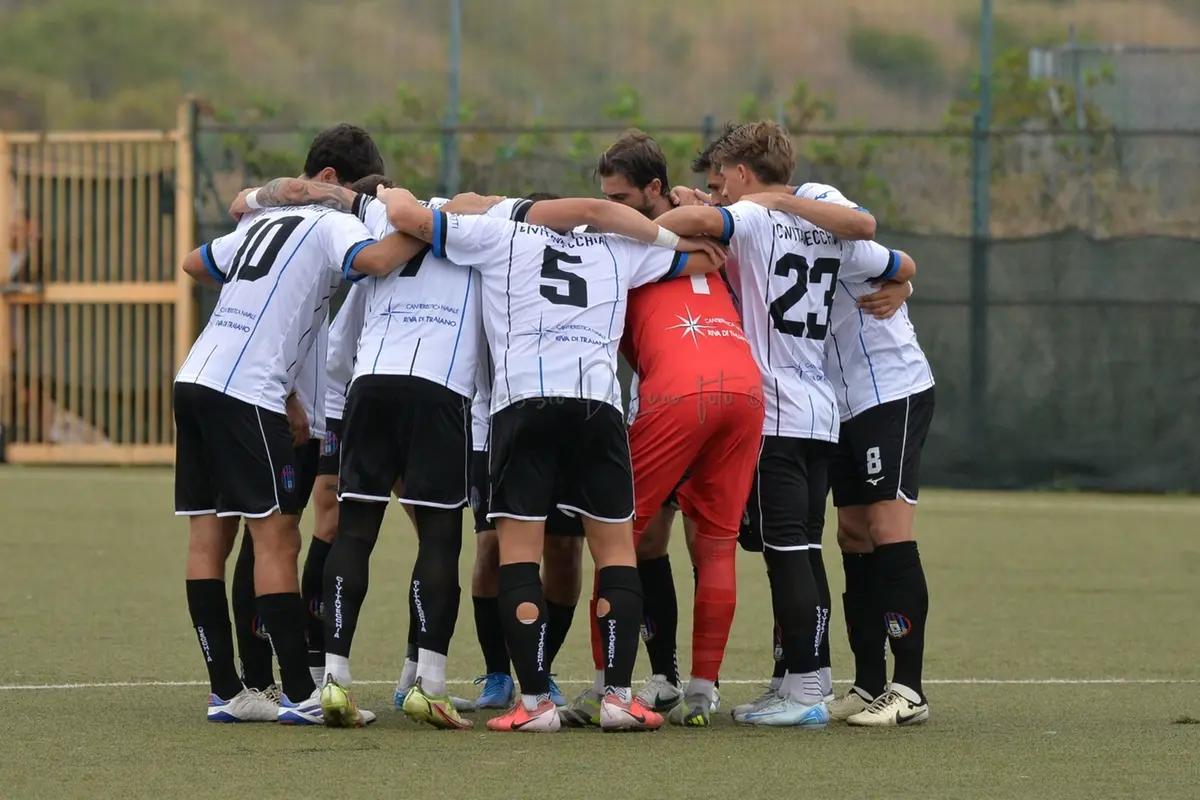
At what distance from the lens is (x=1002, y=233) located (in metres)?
16.8

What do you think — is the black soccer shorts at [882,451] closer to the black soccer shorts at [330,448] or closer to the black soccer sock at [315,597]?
the black soccer shorts at [330,448]

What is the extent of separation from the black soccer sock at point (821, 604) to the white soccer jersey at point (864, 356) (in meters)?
0.50

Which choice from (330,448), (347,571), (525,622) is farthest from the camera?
(330,448)

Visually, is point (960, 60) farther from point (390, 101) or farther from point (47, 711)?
point (47, 711)

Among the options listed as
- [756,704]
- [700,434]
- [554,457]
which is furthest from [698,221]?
[756,704]

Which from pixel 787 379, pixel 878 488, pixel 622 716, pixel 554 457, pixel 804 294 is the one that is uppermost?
pixel 804 294

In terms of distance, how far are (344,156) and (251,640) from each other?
5.48 feet

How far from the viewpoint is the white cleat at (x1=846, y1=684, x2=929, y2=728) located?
5859 millimetres

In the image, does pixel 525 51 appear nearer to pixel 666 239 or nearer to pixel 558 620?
pixel 558 620

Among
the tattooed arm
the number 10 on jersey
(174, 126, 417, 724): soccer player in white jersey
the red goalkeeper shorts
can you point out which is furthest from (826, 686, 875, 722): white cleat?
the tattooed arm

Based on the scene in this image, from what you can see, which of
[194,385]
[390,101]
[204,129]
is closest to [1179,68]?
[204,129]

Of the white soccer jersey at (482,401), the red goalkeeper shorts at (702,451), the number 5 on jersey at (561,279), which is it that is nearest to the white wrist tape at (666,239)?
the number 5 on jersey at (561,279)

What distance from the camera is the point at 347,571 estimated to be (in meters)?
5.63

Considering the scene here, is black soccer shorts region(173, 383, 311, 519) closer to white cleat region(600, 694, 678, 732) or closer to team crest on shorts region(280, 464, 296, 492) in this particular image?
team crest on shorts region(280, 464, 296, 492)
